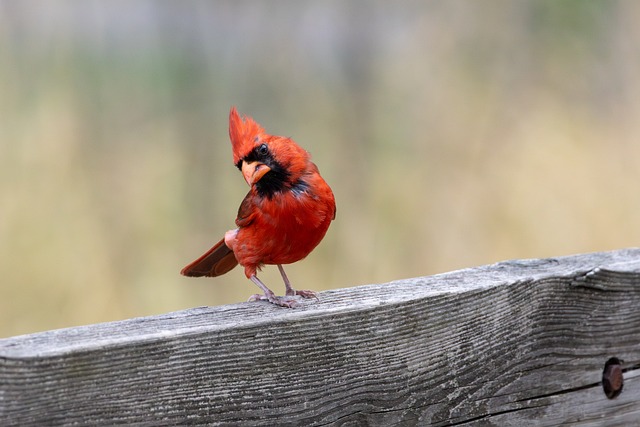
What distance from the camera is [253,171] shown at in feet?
6.82

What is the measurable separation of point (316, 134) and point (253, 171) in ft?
3.71

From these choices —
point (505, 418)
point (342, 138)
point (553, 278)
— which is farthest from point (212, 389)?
point (342, 138)

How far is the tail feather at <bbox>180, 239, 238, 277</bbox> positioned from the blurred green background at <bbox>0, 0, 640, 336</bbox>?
A: 1.99 ft

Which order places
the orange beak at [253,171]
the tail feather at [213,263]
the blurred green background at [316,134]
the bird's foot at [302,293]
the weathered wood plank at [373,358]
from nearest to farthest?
1. the weathered wood plank at [373,358]
2. the bird's foot at [302,293]
3. the orange beak at [253,171]
4. the tail feather at [213,263]
5. the blurred green background at [316,134]

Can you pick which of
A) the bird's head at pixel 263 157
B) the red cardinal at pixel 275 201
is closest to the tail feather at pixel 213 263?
the red cardinal at pixel 275 201

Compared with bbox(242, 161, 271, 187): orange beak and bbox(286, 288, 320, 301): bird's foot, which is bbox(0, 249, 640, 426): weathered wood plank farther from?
bbox(242, 161, 271, 187): orange beak

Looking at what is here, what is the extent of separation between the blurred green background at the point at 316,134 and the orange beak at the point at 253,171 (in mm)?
942

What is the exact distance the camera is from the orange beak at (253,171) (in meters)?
2.07

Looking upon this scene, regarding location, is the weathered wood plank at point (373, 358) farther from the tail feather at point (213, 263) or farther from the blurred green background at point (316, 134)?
the blurred green background at point (316, 134)

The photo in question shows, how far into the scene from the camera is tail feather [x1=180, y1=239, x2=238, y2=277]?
2.36 metres

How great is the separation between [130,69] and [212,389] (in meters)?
1.80

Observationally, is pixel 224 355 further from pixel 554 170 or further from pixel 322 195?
pixel 554 170

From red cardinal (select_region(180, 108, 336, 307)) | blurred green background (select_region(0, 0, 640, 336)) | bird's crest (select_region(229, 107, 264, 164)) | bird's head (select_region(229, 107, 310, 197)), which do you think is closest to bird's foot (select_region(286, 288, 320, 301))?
red cardinal (select_region(180, 108, 336, 307))

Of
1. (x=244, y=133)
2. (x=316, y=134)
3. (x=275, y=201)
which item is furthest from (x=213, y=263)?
(x=316, y=134)
